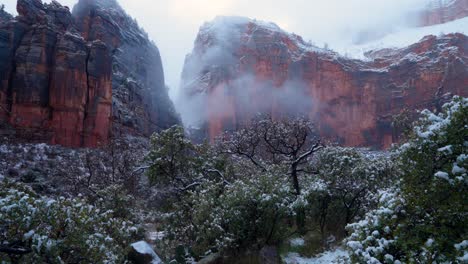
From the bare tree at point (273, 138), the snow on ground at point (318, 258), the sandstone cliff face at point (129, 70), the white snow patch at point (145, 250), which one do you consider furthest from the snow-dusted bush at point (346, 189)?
the sandstone cliff face at point (129, 70)

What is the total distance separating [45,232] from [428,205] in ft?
22.0

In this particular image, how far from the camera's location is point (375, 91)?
81.3 meters

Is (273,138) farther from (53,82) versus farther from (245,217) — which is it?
(53,82)

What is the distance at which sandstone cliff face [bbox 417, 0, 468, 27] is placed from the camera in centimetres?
10575

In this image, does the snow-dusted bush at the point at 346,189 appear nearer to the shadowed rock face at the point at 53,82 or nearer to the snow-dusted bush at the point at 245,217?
the snow-dusted bush at the point at 245,217

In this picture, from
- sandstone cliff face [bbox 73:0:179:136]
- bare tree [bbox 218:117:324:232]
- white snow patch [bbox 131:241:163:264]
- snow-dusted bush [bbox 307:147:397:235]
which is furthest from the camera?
sandstone cliff face [bbox 73:0:179:136]

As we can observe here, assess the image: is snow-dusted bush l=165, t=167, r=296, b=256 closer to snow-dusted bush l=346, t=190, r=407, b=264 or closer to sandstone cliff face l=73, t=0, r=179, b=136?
snow-dusted bush l=346, t=190, r=407, b=264

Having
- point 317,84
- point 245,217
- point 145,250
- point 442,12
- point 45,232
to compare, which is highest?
point 442,12

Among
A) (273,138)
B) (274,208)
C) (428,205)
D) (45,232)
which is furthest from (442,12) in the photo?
(45,232)

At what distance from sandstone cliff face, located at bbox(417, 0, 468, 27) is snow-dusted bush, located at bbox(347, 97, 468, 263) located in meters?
123

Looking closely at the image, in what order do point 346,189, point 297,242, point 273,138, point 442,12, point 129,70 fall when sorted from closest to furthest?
point 297,242, point 346,189, point 273,138, point 129,70, point 442,12

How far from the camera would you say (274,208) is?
1205 centimetres

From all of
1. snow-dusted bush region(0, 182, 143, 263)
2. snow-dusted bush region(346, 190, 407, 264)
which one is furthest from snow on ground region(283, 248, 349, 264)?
snow-dusted bush region(0, 182, 143, 263)

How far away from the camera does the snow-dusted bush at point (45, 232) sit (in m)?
5.96
